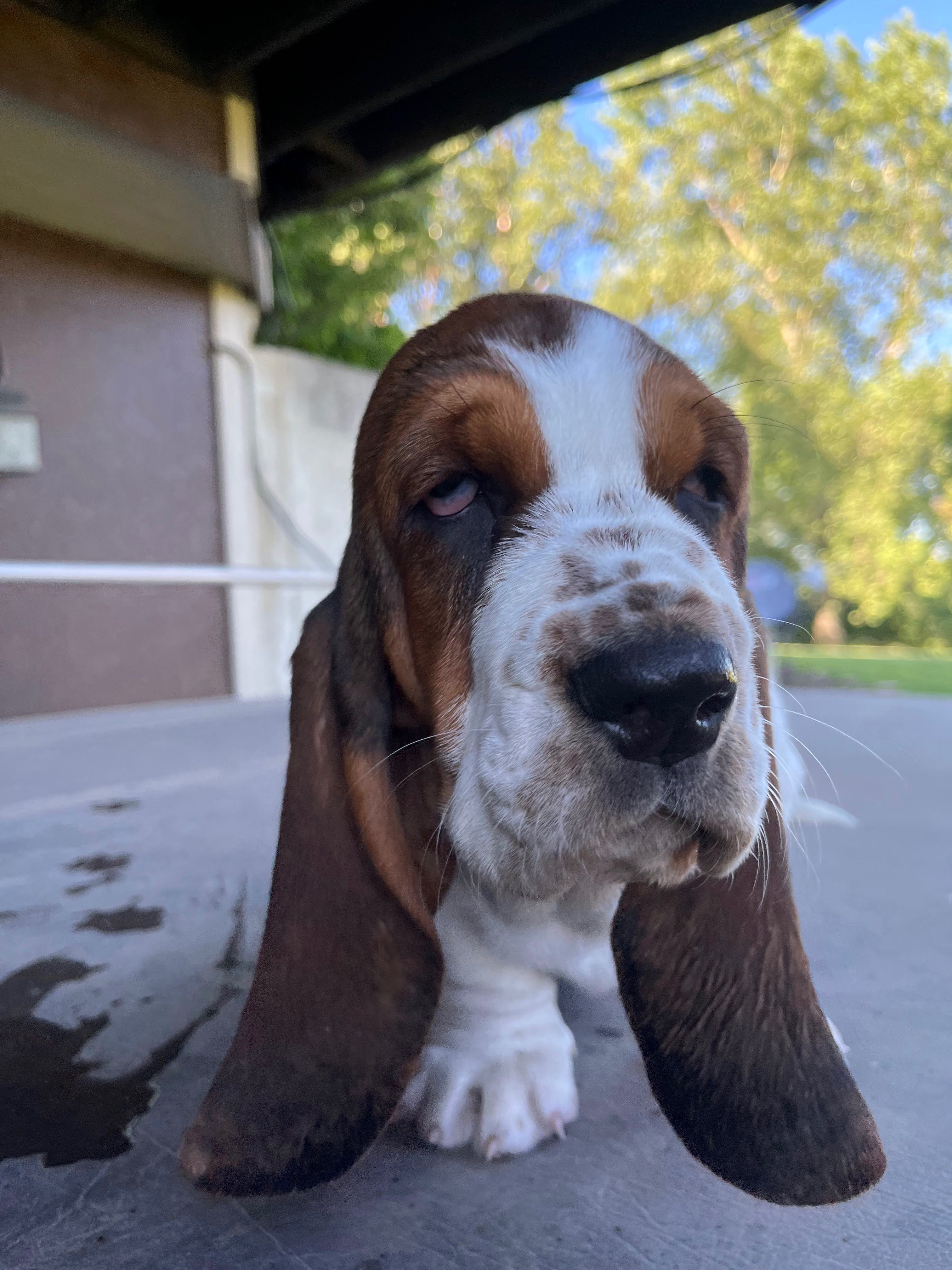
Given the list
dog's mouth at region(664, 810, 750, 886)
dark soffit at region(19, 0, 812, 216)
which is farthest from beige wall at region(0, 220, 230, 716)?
dog's mouth at region(664, 810, 750, 886)

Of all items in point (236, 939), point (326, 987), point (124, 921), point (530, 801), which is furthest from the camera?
point (124, 921)

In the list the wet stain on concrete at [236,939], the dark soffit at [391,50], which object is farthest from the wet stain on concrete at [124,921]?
the dark soffit at [391,50]

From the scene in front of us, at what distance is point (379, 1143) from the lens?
1.23m

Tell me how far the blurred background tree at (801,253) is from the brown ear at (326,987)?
15.3 meters

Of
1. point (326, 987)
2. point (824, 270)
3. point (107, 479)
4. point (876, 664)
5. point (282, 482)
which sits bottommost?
point (876, 664)

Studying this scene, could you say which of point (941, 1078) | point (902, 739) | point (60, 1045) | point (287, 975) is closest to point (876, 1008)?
point (941, 1078)

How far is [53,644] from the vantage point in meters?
5.96

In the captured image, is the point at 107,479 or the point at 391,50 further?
the point at 107,479

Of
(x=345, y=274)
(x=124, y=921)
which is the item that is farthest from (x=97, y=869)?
(x=345, y=274)

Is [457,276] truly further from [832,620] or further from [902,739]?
[902,739]

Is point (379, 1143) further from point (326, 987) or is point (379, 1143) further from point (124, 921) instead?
point (124, 921)

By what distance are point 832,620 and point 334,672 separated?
1849 centimetres

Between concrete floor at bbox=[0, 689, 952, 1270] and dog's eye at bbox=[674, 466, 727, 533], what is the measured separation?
1.16ft

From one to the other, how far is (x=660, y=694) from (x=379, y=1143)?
78cm
